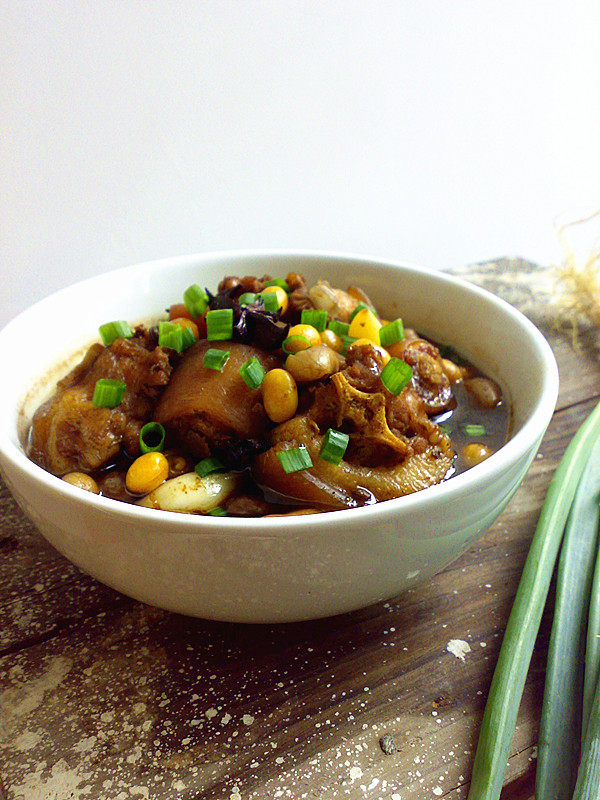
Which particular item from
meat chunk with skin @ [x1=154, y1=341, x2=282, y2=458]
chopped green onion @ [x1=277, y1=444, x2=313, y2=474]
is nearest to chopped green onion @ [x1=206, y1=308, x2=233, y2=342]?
meat chunk with skin @ [x1=154, y1=341, x2=282, y2=458]

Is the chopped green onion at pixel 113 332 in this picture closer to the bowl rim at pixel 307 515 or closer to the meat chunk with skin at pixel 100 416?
the meat chunk with skin at pixel 100 416

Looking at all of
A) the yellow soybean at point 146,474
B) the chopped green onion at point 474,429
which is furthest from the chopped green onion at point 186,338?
the chopped green onion at point 474,429

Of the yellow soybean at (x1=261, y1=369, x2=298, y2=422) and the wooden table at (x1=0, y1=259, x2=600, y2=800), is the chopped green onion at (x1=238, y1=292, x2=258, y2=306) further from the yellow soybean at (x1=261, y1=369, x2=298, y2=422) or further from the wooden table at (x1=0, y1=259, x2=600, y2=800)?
the wooden table at (x1=0, y1=259, x2=600, y2=800)

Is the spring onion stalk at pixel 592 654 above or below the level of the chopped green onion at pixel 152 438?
below

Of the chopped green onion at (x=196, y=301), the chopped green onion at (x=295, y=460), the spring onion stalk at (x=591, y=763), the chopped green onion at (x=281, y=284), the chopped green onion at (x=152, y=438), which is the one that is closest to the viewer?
the spring onion stalk at (x=591, y=763)

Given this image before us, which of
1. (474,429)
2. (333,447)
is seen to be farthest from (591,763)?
(474,429)

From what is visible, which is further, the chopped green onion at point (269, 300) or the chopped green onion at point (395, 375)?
the chopped green onion at point (269, 300)

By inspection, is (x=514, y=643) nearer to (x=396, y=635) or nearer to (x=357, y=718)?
(x=396, y=635)
